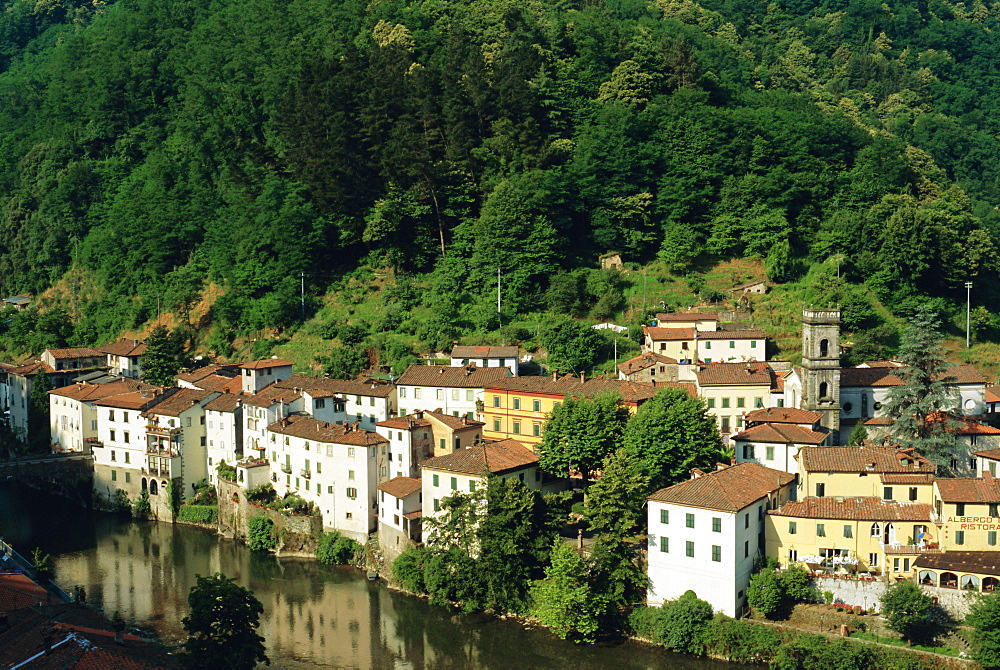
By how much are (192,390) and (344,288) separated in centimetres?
1794

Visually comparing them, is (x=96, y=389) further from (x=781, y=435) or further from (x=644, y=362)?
(x=781, y=435)

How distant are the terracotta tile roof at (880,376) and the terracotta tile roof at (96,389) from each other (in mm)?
35511

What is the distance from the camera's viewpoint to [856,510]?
3531 centimetres

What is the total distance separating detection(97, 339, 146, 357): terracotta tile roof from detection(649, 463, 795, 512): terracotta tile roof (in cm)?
3981

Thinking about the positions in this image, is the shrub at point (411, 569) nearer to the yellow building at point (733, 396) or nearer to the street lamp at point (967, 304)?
the yellow building at point (733, 396)

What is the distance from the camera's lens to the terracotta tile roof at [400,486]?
41.5 m

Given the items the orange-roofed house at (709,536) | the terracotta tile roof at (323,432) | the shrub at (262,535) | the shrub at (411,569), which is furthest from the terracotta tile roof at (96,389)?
the orange-roofed house at (709,536)

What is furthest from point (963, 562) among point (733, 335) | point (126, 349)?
point (126, 349)

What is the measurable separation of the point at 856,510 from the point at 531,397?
638 inches

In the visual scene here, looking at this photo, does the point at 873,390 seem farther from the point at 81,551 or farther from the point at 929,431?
the point at 81,551

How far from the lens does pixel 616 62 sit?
79.1 meters

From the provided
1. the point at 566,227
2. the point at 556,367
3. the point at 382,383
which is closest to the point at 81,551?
the point at 382,383

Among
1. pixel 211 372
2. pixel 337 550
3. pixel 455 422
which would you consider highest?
pixel 211 372

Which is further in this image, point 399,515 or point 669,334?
point 669,334
